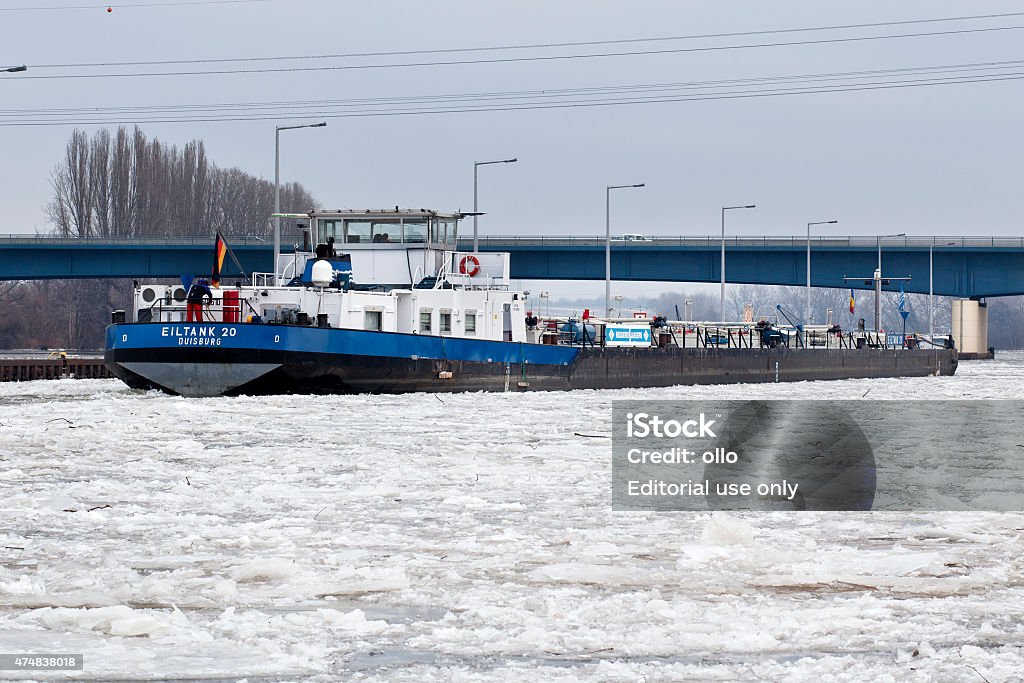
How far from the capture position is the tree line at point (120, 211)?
93.6 metres

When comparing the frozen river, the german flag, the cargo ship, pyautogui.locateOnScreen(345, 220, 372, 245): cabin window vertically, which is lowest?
the frozen river

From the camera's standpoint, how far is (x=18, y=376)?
44812 millimetres

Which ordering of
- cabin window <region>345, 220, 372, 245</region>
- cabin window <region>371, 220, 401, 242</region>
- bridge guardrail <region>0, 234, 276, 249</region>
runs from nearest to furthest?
cabin window <region>371, 220, 401, 242</region> < cabin window <region>345, 220, 372, 245</region> < bridge guardrail <region>0, 234, 276, 249</region>

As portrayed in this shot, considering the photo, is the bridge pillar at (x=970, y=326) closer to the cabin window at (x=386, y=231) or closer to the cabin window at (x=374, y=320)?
the cabin window at (x=386, y=231)

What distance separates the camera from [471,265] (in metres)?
37.9


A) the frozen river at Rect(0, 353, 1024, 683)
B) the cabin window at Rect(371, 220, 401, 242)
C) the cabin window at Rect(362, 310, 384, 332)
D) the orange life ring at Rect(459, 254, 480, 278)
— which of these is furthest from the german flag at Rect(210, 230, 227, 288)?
the frozen river at Rect(0, 353, 1024, 683)

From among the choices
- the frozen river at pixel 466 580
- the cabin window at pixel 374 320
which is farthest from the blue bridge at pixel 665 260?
the frozen river at pixel 466 580

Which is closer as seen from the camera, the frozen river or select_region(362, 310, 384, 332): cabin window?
the frozen river

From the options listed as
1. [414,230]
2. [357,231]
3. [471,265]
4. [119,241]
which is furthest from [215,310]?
[119,241]

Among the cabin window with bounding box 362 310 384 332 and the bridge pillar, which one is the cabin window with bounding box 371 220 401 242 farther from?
the bridge pillar

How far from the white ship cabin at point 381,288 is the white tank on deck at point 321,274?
25 mm

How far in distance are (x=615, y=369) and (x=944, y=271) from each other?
55.5 m

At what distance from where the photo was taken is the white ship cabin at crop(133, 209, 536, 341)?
1267 inches

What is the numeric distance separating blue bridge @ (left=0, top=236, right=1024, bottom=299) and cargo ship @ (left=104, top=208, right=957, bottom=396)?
35.5 meters
